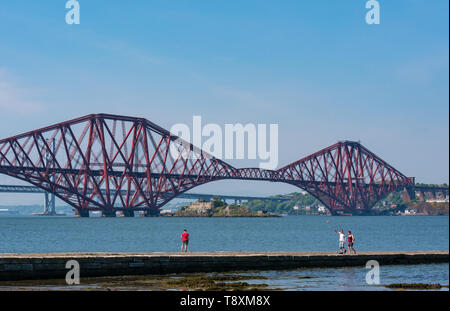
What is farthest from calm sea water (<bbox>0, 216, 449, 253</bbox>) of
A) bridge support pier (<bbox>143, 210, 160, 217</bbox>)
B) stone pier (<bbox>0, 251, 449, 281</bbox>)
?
bridge support pier (<bbox>143, 210, 160, 217</bbox>)

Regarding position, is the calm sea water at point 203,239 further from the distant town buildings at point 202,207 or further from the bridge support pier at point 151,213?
the distant town buildings at point 202,207

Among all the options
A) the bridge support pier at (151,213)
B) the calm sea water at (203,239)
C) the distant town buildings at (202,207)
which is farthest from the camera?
the distant town buildings at (202,207)

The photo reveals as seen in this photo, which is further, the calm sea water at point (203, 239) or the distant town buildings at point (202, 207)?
the distant town buildings at point (202, 207)

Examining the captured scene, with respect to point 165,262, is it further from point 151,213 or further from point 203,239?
point 151,213

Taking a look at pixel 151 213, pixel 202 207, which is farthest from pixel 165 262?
pixel 202 207

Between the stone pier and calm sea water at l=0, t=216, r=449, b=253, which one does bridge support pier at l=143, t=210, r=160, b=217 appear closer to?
calm sea water at l=0, t=216, r=449, b=253

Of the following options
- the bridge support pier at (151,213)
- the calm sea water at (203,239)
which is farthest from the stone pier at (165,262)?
the bridge support pier at (151,213)

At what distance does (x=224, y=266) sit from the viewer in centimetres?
2752

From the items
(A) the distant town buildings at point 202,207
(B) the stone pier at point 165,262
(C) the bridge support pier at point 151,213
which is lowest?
(B) the stone pier at point 165,262

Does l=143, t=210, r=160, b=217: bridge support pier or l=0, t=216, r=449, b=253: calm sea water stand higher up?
l=143, t=210, r=160, b=217: bridge support pier

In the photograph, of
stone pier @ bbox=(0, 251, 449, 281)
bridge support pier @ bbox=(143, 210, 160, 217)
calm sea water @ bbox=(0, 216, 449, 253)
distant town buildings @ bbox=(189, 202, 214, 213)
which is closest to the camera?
stone pier @ bbox=(0, 251, 449, 281)
